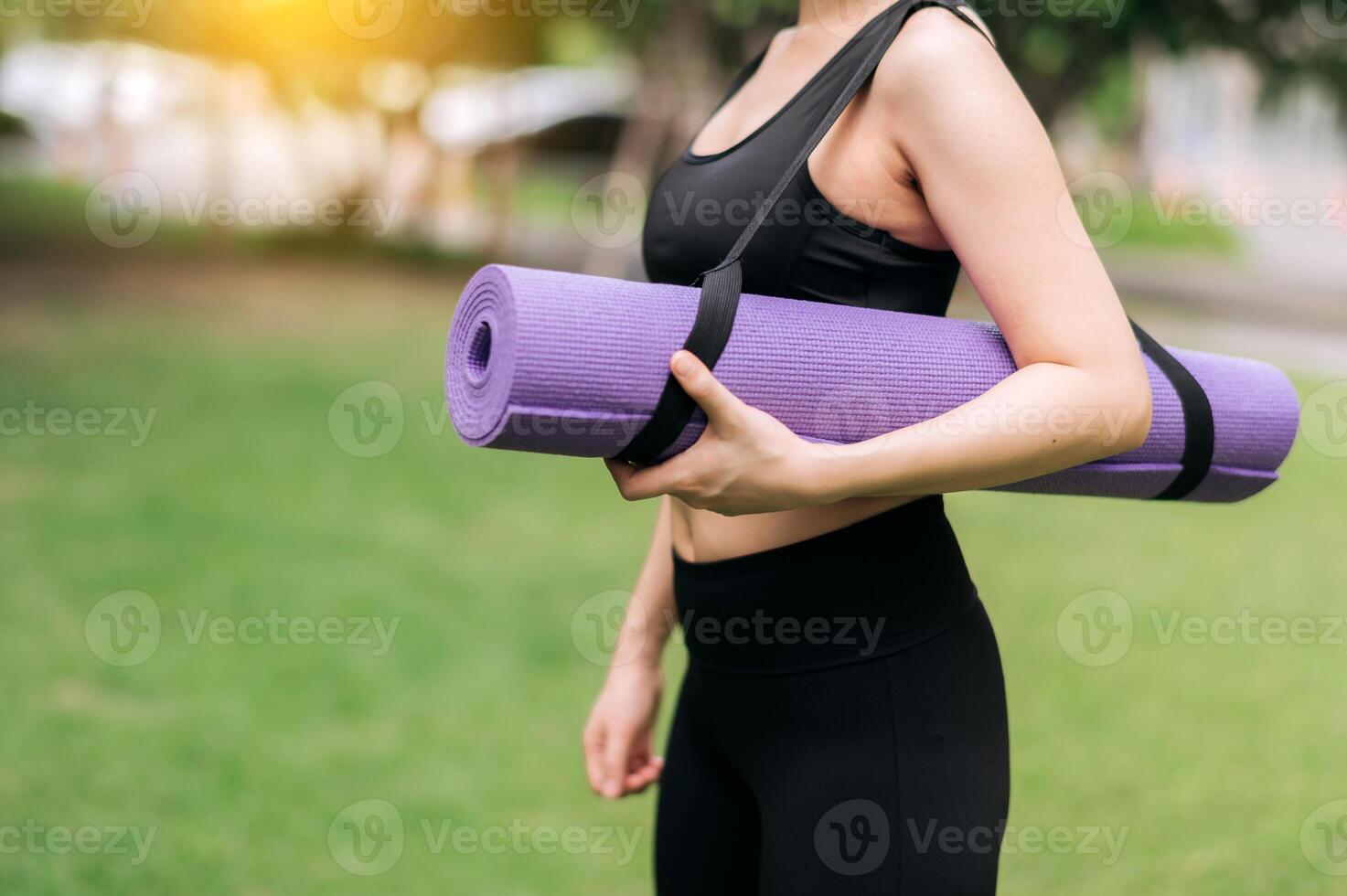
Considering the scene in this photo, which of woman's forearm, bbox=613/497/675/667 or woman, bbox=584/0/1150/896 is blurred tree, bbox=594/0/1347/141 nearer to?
woman's forearm, bbox=613/497/675/667

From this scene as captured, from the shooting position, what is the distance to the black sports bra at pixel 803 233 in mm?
1354

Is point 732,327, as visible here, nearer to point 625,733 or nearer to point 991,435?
point 991,435

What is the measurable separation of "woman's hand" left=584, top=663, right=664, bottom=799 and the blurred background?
1548mm

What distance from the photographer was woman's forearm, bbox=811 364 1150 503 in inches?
47.8

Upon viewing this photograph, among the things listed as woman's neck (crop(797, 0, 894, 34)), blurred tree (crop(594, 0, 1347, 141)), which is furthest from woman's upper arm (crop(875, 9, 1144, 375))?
blurred tree (crop(594, 0, 1347, 141))

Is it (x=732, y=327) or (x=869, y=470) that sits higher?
(x=732, y=327)

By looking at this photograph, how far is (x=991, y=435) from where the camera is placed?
122cm

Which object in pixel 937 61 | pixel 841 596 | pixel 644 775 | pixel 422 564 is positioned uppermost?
pixel 937 61

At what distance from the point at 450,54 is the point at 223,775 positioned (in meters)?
10.1

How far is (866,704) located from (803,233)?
0.52 meters

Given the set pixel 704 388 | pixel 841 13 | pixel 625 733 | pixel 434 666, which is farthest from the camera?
pixel 434 666

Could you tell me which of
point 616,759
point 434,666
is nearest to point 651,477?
point 616,759

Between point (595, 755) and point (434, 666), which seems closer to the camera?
point (595, 755)

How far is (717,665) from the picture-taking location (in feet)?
4.96
